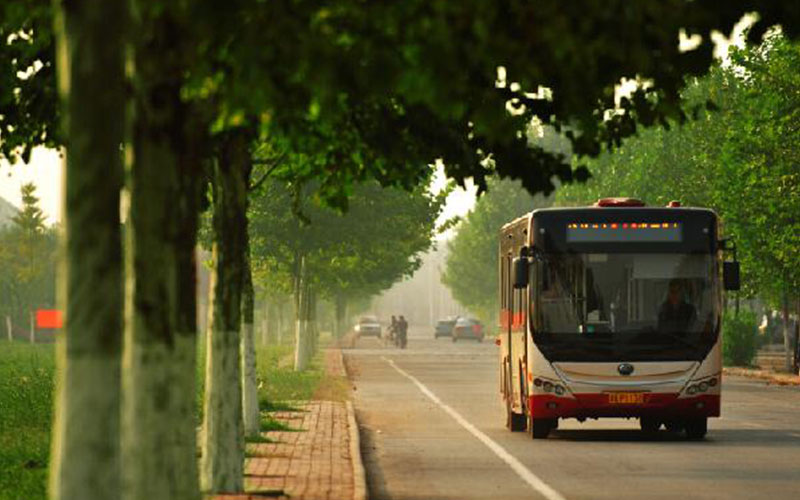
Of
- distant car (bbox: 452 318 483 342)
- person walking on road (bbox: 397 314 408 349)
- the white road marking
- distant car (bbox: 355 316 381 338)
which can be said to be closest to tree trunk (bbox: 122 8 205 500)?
the white road marking

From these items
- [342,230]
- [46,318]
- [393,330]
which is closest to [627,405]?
[342,230]

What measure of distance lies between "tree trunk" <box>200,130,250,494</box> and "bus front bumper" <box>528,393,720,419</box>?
8.21m

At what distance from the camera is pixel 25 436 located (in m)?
24.3

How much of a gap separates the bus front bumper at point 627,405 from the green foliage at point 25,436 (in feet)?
20.8

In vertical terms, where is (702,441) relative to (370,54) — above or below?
below

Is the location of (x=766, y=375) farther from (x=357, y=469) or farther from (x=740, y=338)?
(x=357, y=469)

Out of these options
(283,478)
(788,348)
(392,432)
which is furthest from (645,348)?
(788,348)

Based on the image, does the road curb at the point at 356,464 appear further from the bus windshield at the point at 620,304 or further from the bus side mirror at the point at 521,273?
the bus windshield at the point at 620,304

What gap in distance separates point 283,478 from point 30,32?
473cm

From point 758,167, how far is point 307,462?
29.5 metres

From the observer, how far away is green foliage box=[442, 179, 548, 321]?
144 m

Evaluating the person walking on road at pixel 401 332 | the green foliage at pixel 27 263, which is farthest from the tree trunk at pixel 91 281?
the green foliage at pixel 27 263

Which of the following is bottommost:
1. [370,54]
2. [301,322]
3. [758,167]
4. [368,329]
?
[301,322]

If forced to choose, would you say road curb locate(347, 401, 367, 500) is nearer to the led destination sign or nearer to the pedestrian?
the led destination sign
